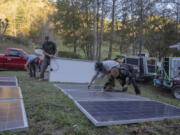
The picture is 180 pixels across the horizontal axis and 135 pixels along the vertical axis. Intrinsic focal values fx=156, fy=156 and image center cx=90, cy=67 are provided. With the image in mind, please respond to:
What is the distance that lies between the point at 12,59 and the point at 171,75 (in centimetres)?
1016

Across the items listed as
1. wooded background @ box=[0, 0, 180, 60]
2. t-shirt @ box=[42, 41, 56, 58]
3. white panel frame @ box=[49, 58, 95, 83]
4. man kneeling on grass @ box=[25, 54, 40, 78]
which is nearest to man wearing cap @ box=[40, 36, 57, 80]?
t-shirt @ box=[42, 41, 56, 58]

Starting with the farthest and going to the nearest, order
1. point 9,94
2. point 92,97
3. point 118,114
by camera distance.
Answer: point 92,97, point 9,94, point 118,114

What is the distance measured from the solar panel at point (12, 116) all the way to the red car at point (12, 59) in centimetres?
879

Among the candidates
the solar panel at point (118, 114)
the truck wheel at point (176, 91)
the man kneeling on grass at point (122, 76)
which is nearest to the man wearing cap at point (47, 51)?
the man kneeling on grass at point (122, 76)

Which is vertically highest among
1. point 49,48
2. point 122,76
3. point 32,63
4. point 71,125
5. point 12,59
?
point 49,48

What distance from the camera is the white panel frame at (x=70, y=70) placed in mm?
7535

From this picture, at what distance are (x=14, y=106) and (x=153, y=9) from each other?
17.9 metres

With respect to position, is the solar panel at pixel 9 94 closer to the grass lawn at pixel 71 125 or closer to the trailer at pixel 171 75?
the grass lawn at pixel 71 125

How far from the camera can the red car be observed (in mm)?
10834

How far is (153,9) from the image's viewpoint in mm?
17062

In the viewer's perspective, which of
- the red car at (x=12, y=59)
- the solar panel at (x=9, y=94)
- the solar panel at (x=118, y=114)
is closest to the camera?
the solar panel at (x=118, y=114)

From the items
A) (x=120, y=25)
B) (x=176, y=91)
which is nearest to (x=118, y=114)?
Answer: (x=176, y=91)

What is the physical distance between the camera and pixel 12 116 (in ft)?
8.15

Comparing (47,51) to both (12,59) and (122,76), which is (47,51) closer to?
(122,76)
